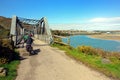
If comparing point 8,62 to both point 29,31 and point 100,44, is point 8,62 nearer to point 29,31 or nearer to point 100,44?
point 29,31

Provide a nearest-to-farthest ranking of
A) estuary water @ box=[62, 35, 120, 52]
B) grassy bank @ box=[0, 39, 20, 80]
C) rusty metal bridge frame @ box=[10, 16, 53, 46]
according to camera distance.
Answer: grassy bank @ box=[0, 39, 20, 80]
rusty metal bridge frame @ box=[10, 16, 53, 46]
estuary water @ box=[62, 35, 120, 52]

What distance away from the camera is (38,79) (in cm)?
795

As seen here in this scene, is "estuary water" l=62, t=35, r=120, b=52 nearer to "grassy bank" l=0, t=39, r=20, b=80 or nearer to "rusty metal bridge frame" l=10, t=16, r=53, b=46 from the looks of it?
"rusty metal bridge frame" l=10, t=16, r=53, b=46

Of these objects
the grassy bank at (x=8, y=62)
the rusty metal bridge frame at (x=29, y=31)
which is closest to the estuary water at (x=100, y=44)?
the rusty metal bridge frame at (x=29, y=31)

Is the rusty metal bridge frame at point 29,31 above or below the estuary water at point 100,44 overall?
above

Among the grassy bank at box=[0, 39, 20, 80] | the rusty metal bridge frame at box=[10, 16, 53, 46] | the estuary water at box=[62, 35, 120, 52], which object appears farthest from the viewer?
the estuary water at box=[62, 35, 120, 52]

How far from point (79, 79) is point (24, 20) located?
3147cm

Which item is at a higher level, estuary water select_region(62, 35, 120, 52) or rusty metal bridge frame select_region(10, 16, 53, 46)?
rusty metal bridge frame select_region(10, 16, 53, 46)

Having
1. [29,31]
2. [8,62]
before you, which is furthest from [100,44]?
[8,62]

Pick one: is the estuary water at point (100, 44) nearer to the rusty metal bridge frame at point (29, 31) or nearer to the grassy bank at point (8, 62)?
the rusty metal bridge frame at point (29, 31)

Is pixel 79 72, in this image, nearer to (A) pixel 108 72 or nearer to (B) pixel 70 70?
(B) pixel 70 70

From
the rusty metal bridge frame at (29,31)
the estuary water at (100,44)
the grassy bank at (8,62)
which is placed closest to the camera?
the grassy bank at (8,62)

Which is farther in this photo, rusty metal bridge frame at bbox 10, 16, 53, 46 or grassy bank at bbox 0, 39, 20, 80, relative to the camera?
rusty metal bridge frame at bbox 10, 16, 53, 46

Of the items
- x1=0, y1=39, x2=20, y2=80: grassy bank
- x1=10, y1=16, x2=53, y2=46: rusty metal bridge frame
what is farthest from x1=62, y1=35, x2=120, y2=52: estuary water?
x1=0, y1=39, x2=20, y2=80: grassy bank
